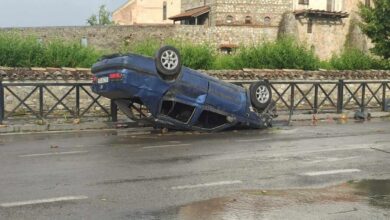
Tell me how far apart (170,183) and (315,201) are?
2023 mm

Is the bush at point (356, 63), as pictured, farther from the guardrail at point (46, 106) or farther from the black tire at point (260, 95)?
the guardrail at point (46, 106)

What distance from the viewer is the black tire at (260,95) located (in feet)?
47.6

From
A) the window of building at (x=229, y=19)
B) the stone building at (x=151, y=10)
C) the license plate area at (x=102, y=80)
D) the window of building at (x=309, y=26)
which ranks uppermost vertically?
the stone building at (x=151, y=10)

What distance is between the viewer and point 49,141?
1266 cm

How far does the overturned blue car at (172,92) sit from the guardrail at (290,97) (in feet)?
8.15

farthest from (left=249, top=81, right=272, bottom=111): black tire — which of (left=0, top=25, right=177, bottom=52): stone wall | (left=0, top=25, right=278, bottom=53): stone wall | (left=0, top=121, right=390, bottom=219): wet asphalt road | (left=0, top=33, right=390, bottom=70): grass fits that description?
(left=0, top=25, right=177, bottom=52): stone wall

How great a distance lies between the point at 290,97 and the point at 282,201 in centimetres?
1241

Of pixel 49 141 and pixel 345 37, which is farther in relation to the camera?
pixel 345 37

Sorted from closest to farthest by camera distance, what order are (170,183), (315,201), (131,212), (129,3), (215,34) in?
(131,212), (315,201), (170,183), (215,34), (129,3)

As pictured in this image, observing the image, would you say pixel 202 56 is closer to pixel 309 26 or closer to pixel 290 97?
pixel 290 97

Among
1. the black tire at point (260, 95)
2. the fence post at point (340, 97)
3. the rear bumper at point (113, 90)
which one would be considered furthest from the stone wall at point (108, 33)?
the rear bumper at point (113, 90)

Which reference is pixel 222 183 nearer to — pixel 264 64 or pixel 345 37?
pixel 264 64

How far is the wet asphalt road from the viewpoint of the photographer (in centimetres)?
662

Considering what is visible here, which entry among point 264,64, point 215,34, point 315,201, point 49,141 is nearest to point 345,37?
point 215,34
